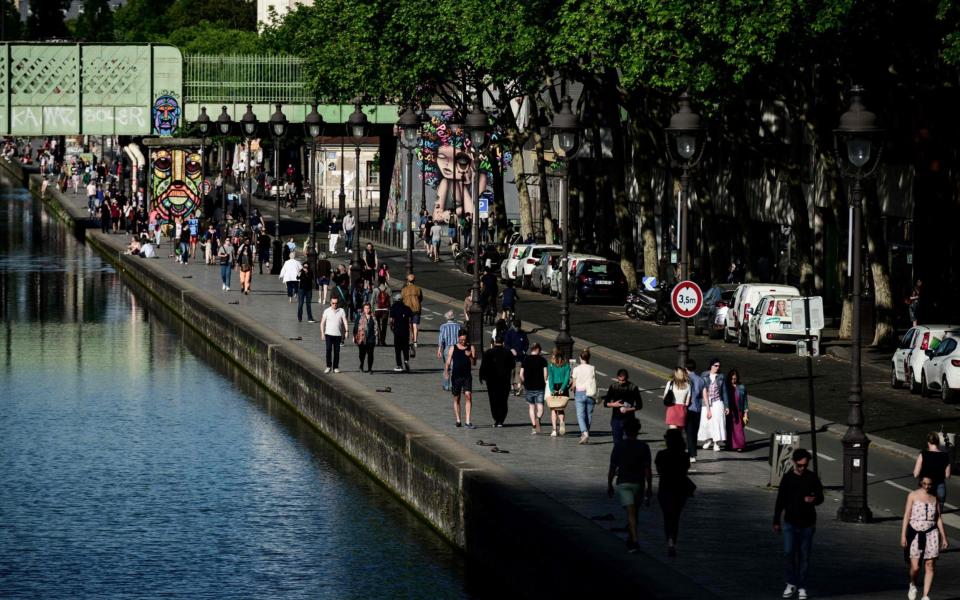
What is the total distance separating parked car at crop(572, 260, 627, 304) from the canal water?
12.9 metres

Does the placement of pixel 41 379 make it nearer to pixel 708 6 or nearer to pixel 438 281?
pixel 708 6

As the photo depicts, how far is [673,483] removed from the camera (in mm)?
22078

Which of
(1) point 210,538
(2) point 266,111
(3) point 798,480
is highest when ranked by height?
(2) point 266,111

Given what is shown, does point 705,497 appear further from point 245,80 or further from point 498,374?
point 245,80

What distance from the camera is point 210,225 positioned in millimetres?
79875

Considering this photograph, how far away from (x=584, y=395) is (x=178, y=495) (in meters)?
7.37

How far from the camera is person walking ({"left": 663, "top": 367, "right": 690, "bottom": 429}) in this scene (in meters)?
29.4

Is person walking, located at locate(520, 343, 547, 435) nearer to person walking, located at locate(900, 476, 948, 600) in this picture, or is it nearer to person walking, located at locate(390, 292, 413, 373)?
person walking, located at locate(390, 292, 413, 373)

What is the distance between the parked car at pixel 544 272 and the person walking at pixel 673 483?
139ft

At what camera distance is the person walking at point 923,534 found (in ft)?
66.2

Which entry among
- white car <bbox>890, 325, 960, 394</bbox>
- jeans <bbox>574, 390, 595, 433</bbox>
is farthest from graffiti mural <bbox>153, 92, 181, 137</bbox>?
jeans <bbox>574, 390, 595, 433</bbox>

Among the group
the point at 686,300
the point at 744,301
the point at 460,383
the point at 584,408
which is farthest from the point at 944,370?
the point at 744,301

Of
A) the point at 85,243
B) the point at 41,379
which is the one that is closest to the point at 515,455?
the point at 41,379

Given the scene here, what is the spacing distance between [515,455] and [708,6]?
19.4 metres
